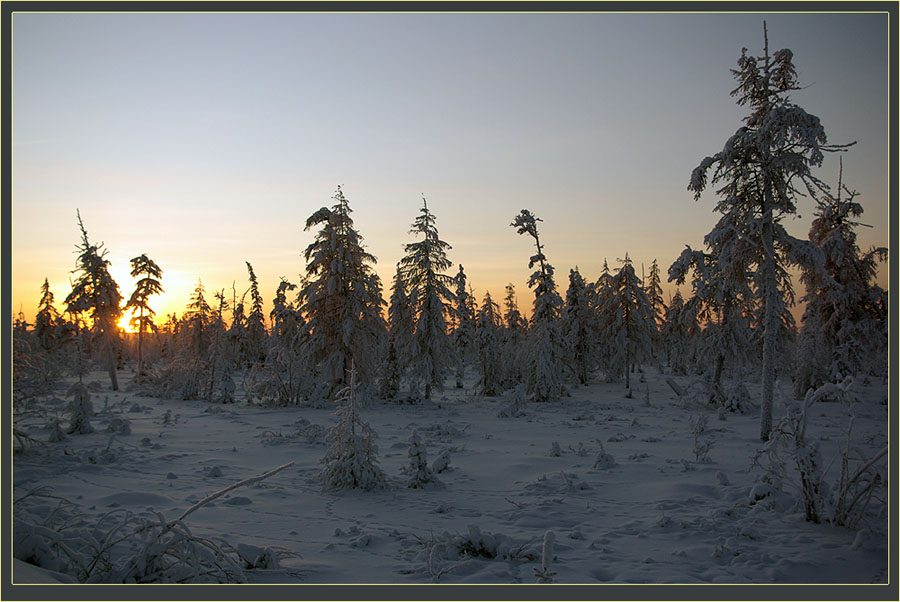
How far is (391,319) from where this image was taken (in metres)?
26.7

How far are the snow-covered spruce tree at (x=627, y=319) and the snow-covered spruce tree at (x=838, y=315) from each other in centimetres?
1006

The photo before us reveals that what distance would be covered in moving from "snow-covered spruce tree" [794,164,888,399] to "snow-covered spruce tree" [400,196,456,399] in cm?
1608

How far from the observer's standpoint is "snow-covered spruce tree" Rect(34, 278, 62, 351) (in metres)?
30.2

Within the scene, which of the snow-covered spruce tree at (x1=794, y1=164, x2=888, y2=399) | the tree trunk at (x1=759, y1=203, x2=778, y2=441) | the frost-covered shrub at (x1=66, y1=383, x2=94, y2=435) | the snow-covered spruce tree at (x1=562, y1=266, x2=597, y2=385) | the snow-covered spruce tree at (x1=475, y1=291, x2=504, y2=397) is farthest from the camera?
the snow-covered spruce tree at (x1=562, y1=266, x2=597, y2=385)

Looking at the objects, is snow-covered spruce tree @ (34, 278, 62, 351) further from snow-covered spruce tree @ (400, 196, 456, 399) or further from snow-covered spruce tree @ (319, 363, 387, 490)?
snow-covered spruce tree @ (319, 363, 387, 490)

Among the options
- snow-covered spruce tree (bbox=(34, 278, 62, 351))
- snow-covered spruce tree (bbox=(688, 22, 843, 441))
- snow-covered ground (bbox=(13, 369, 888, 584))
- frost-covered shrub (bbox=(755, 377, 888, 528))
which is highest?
snow-covered spruce tree (bbox=(688, 22, 843, 441))

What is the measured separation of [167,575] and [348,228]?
1964 centimetres

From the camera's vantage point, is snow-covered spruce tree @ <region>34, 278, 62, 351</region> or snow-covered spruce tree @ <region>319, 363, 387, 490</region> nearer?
snow-covered spruce tree @ <region>319, 363, 387, 490</region>

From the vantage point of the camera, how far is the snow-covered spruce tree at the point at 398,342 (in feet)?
84.9

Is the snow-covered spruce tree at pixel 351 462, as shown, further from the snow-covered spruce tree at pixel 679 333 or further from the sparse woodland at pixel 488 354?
the snow-covered spruce tree at pixel 679 333

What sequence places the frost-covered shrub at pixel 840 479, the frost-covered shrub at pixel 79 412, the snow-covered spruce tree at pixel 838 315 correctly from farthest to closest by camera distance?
the snow-covered spruce tree at pixel 838 315 < the frost-covered shrub at pixel 79 412 < the frost-covered shrub at pixel 840 479

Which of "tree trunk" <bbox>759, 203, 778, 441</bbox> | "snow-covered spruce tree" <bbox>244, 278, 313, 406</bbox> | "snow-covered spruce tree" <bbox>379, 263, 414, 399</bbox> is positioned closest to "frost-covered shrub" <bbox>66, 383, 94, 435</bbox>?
"snow-covered spruce tree" <bbox>244, 278, 313, 406</bbox>

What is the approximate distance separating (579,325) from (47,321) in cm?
3580

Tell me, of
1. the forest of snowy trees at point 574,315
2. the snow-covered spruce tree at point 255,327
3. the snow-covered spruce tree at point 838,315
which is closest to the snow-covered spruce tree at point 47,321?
the forest of snowy trees at point 574,315
